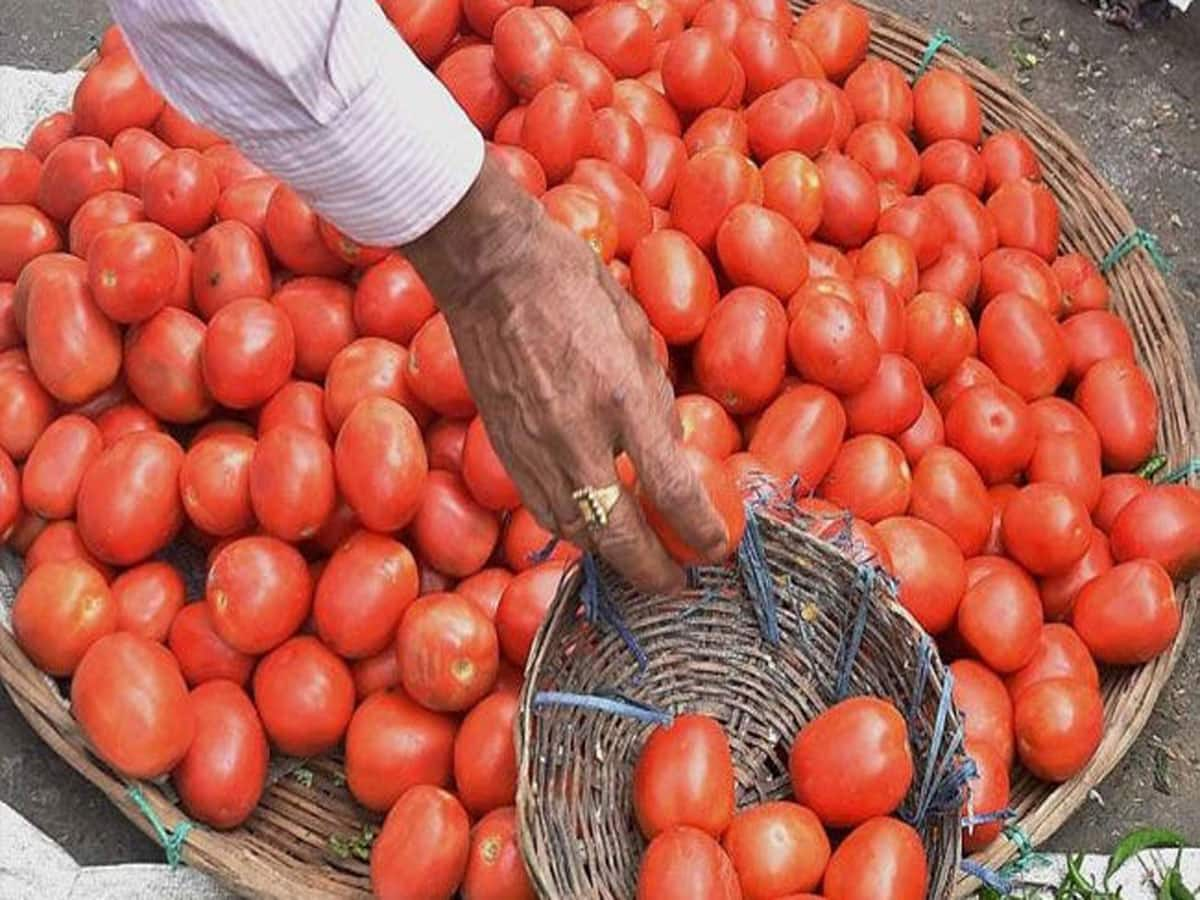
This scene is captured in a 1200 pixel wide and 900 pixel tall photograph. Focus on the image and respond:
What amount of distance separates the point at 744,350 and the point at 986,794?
1.99ft

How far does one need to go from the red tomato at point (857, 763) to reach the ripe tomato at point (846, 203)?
82 cm

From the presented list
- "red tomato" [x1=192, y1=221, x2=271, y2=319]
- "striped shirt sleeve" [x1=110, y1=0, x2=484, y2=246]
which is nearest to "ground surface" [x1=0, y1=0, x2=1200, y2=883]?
"red tomato" [x1=192, y1=221, x2=271, y2=319]

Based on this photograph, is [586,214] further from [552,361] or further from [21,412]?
[21,412]

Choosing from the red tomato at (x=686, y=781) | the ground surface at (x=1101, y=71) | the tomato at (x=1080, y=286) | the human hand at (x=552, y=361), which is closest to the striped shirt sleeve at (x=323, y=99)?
the human hand at (x=552, y=361)

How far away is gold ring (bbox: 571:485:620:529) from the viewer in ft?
4.09

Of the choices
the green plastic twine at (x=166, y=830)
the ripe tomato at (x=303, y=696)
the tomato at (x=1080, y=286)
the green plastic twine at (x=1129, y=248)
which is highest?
the green plastic twine at (x=1129, y=248)

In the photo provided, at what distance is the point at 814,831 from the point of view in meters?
1.52

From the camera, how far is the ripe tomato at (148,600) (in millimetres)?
1764

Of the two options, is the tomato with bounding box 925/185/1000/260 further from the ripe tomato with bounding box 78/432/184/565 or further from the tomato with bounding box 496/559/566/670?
the ripe tomato with bounding box 78/432/184/565

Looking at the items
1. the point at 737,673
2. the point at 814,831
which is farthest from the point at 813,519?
the point at 814,831

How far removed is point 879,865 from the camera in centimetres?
144

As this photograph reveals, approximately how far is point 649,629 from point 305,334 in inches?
24.3

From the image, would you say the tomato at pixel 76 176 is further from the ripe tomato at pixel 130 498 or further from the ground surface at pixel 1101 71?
the ground surface at pixel 1101 71

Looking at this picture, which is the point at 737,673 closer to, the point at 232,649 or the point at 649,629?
the point at 649,629
